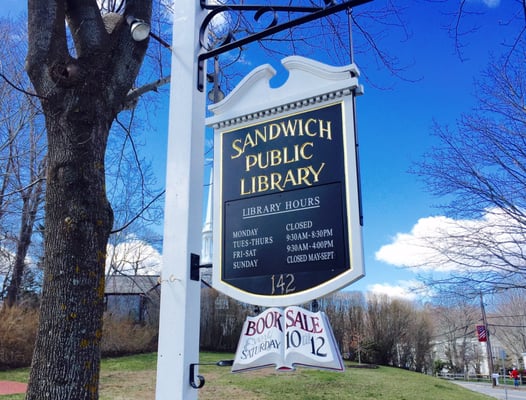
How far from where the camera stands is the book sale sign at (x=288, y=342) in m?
2.39

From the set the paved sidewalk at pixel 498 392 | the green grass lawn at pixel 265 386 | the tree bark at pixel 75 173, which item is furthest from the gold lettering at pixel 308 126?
the paved sidewalk at pixel 498 392

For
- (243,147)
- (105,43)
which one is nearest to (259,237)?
(243,147)

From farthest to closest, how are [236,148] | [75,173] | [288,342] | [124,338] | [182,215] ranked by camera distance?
1. [124,338]
2. [75,173]
3. [236,148]
4. [182,215]
5. [288,342]

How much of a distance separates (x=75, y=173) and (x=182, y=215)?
3.90 ft

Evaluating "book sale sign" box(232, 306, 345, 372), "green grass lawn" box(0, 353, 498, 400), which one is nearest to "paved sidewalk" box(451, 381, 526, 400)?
"green grass lawn" box(0, 353, 498, 400)

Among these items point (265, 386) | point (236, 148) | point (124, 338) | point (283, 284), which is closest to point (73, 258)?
point (236, 148)

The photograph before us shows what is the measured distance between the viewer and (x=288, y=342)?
2.48 metres

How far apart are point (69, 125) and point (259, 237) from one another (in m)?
1.93

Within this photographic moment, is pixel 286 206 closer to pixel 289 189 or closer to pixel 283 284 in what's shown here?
pixel 289 189

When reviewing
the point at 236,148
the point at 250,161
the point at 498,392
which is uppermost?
the point at 236,148

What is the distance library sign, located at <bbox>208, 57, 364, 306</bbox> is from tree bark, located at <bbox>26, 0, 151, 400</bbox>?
112 cm

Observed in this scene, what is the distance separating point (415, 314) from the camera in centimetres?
2550

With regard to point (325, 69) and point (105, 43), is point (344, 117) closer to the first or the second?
point (325, 69)

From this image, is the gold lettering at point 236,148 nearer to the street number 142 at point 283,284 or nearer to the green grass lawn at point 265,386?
the street number 142 at point 283,284
